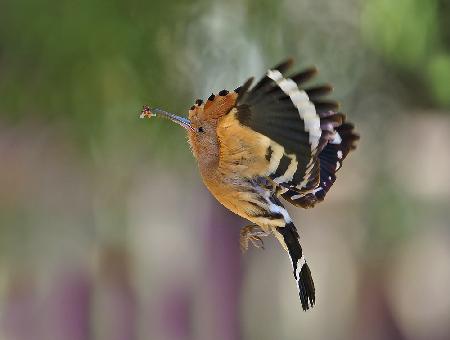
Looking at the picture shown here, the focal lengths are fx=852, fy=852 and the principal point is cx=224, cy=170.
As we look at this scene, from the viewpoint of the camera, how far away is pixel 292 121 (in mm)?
631

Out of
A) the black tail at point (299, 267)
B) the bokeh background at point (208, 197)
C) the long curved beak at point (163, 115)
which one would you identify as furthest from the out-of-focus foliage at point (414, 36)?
the long curved beak at point (163, 115)

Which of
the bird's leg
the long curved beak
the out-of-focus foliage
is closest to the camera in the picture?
the long curved beak

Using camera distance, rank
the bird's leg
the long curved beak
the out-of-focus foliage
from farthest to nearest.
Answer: the out-of-focus foliage, the bird's leg, the long curved beak

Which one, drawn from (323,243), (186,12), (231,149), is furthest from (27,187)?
(231,149)

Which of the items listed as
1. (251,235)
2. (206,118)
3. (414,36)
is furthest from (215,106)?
(414,36)

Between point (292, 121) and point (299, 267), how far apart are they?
0.13 meters

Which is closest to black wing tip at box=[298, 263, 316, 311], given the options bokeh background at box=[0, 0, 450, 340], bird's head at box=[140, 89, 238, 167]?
bird's head at box=[140, 89, 238, 167]

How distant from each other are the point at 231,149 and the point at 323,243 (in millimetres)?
1881

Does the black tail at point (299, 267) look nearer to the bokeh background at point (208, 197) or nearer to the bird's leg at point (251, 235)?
the bird's leg at point (251, 235)

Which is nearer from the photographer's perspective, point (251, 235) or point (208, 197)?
point (251, 235)

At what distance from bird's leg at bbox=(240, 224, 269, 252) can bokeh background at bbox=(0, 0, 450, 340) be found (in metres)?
1.33

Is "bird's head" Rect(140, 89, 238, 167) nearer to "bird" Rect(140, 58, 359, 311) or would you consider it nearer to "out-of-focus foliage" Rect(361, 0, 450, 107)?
"bird" Rect(140, 58, 359, 311)

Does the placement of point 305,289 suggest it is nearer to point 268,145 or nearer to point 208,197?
point 268,145

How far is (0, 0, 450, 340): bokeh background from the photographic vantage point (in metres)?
2.09
